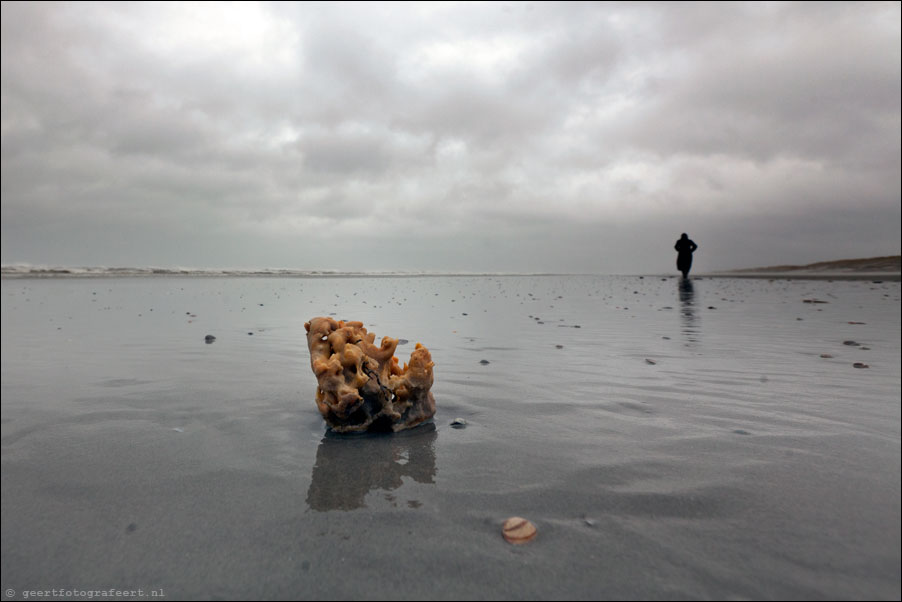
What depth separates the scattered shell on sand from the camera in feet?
6.86

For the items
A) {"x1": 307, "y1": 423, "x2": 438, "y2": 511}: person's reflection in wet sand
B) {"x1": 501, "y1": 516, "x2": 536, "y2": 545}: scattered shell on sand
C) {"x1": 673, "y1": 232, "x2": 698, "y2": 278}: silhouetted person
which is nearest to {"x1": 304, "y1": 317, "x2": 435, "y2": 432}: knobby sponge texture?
{"x1": 307, "y1": 423, "x2": 438, "y2": 511}: person's reflection in wet sand

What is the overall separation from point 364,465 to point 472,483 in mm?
736

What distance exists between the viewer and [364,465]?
118 inches

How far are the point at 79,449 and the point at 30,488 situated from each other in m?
0.61

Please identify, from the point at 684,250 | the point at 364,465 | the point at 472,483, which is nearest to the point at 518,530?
the point at 472,483

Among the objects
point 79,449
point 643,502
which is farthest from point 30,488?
point 643,502

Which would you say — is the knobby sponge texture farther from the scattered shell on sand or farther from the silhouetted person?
the silhouetted person

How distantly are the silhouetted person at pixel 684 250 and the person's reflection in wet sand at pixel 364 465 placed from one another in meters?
31.1

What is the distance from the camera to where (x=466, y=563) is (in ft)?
6.35

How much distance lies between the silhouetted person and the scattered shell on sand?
31.9 m

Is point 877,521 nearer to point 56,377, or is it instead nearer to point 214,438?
point 214,438

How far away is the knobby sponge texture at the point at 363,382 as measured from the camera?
11.9 feet

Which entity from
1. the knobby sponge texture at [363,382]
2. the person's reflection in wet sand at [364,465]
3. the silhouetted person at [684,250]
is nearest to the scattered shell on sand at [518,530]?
the person's reflection in wet sand at [364,465]

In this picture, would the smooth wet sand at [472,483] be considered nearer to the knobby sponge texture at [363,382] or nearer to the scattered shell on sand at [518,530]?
the scattered shell on sand at [518,530]
